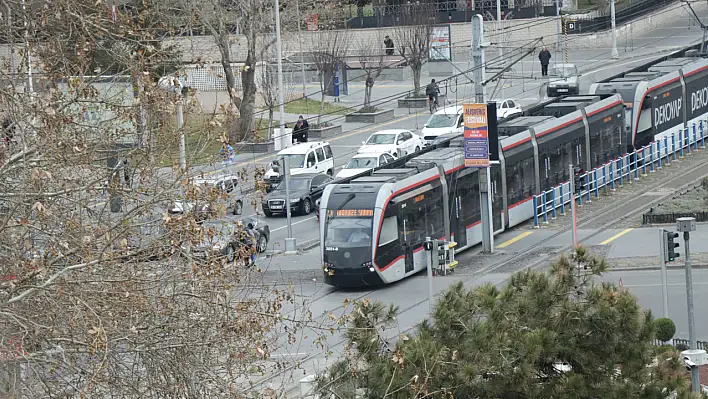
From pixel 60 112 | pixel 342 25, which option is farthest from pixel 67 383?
pixel 342 25

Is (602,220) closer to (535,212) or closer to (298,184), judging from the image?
(535,212)

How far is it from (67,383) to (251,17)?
3709 centimetres

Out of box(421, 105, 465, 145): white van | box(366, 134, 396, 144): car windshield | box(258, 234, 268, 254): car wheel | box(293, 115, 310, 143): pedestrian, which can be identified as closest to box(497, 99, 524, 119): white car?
box(421, 105, 465, 145): white van

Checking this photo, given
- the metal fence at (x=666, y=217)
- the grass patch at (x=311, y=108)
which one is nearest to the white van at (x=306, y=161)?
the metal fence at (x=666, y=217)

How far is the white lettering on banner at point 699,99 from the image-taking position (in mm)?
43656

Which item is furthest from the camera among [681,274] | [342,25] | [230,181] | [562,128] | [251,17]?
[342,25]

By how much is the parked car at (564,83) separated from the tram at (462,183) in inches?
320

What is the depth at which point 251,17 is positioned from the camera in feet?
155

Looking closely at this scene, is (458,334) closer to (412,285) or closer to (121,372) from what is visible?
(121,372)

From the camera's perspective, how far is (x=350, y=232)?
27.8 m

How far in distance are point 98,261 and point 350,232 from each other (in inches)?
673

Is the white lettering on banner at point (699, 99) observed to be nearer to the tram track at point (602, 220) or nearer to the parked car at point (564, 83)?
the tram track at point (602, 220)

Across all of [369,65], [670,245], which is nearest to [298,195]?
[670,245]

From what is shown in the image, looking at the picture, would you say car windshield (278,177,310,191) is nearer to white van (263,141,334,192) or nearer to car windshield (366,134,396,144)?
white van (263,141,334,192)
